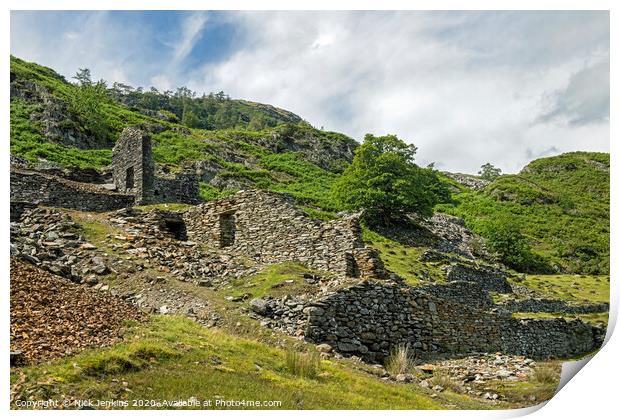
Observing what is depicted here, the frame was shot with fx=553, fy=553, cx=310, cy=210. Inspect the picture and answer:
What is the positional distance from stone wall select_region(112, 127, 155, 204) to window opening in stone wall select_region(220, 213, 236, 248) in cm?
576

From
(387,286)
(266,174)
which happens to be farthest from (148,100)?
(387,286)

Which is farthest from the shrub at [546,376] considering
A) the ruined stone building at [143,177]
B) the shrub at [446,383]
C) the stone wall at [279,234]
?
the ruined stone building at [143,177]

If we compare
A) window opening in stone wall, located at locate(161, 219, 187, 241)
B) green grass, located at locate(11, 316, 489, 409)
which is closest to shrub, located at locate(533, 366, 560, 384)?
green grass, located at locate(11, 316, 489, 409)

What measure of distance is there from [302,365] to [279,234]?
809cm

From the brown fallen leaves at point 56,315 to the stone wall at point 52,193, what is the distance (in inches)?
309

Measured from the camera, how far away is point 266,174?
5316cm

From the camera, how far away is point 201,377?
28.1ft

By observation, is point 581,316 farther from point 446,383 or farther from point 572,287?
point 446,383

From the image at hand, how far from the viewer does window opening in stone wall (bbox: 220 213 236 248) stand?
62.6 ft

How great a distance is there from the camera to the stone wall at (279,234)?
16469 millimetres

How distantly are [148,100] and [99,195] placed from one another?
122283 millimetres

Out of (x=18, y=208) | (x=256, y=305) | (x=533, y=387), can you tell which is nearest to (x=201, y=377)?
(x=256, y=305)

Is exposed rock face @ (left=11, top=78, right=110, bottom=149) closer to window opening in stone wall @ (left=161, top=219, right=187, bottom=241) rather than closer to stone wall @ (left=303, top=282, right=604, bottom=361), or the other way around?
window opening in stone wall @ (left=161, top=219, right=187, bottom=241)

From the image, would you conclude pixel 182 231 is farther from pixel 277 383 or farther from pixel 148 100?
pixel 148 100
